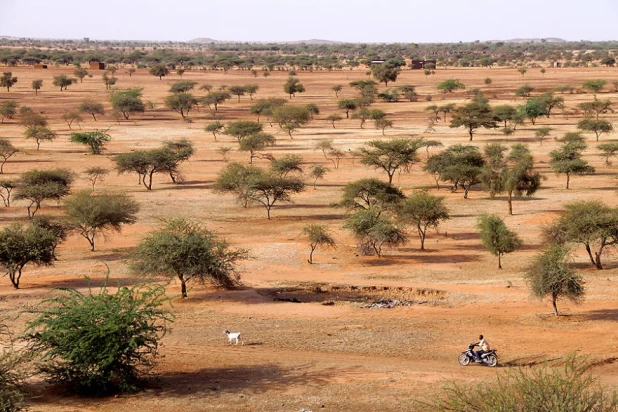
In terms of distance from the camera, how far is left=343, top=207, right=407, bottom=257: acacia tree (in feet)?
124

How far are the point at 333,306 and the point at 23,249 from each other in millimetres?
13554

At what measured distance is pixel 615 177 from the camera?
58.4 meters

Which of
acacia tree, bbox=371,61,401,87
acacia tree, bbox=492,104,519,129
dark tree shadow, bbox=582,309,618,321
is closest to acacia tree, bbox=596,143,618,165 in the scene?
acacia tree, bbox=492,104,519,129

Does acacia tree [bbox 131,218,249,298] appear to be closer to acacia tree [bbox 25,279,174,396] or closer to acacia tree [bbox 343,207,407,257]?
acacia tree [bbox 343,207,407,257]

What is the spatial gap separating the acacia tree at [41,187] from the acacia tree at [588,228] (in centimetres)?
2942

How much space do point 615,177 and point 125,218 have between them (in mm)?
37739

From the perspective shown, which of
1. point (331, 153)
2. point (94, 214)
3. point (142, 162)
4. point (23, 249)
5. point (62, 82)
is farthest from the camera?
point (62, 82)

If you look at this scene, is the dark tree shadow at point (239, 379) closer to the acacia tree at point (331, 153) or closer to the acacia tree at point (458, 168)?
the acacia tree at point (458, 168)

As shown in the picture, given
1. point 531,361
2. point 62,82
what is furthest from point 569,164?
point 62,82

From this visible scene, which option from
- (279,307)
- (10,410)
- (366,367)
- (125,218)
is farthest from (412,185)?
(10,410)

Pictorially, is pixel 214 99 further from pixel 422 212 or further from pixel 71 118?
pixel 422 212

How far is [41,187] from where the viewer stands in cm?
4688

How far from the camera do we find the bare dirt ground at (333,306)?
2152 centimetres

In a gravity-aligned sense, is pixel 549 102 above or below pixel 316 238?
above
